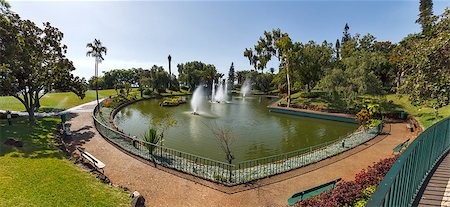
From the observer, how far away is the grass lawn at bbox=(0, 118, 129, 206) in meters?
7.90

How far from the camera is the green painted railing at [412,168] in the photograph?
2.49 m

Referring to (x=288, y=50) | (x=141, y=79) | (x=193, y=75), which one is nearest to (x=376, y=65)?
(x=288, y=50)

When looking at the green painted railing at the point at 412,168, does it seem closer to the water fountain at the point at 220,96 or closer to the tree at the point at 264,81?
the water fountain at the point at 220,96

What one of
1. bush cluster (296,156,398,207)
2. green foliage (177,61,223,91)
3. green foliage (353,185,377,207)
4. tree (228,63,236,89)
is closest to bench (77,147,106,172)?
bush cluster (296,156,398,207)

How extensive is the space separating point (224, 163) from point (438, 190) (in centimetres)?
790

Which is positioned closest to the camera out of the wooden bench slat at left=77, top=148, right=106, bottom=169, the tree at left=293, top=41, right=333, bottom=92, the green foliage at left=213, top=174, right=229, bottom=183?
the wooden bench slat at left=77, top=148, right=106, bottom=169

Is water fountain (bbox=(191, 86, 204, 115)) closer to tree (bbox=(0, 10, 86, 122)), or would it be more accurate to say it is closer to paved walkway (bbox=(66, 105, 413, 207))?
tree (bbox=(0, 10, 86, 122))

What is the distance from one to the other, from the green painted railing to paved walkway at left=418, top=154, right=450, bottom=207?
0.51 ft

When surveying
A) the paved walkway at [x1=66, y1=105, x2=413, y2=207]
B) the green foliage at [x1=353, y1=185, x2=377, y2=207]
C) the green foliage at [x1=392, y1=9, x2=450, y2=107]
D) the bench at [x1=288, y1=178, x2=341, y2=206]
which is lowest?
the paved walkway at [x1=66, y1=105, x2=413, y2=207]

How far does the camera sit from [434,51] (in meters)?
6.73

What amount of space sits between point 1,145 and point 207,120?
60.6ft

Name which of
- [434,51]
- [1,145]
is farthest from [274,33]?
[1,145]

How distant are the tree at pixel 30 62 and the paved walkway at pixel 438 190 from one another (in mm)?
23179

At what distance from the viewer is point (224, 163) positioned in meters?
11.0
